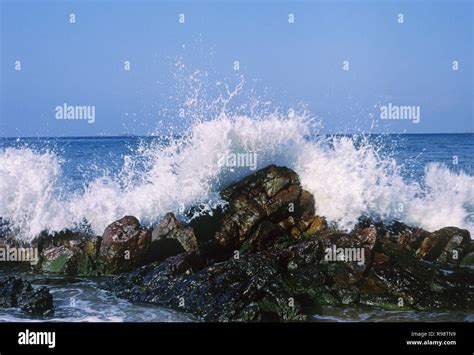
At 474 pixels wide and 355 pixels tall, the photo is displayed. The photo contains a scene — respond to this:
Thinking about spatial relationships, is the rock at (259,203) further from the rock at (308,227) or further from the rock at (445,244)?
the rock at (445,244)

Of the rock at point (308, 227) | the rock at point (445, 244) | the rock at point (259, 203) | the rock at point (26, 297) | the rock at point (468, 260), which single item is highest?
the rock at point (259, 203)

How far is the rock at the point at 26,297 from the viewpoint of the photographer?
7.66 m

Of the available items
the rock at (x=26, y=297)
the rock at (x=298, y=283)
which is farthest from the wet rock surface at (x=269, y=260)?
the rock at (x=26, y=297)

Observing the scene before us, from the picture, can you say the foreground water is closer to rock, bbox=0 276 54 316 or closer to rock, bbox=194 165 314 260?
rock, bbox=0 276 54 316

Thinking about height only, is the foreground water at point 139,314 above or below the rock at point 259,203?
below

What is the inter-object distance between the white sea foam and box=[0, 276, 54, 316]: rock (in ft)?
2.34

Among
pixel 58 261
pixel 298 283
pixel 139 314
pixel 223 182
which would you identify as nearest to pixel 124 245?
pixel 58 261

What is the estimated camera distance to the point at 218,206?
847cm

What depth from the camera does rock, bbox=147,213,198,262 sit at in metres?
8.23

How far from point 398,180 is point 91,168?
396 centimetres

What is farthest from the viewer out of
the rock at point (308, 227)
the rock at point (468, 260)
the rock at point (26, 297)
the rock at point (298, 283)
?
the rock at point (308, 227)

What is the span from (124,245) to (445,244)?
13.1 ft

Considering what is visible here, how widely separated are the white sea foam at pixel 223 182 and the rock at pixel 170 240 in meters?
0.19
